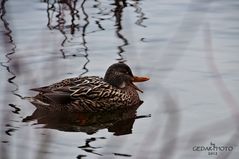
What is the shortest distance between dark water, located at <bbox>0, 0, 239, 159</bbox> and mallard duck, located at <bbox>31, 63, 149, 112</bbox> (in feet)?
0.65

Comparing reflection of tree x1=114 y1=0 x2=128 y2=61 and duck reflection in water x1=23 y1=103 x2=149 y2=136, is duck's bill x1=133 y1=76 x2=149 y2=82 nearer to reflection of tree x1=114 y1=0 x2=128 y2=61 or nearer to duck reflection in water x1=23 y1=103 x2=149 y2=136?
duck reflection in water x1=23 y1=103 x2=149 y2=136

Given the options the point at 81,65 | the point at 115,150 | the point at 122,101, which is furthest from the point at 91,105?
the point at 115,150

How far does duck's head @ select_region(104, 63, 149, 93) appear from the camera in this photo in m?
10.3

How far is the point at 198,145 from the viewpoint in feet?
26.6

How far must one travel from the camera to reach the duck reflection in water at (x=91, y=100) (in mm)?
9797

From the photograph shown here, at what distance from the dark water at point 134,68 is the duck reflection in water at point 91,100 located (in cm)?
10

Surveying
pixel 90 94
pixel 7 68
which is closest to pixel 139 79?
pixel 90 94

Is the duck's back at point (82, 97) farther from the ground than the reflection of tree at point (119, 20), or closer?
closer

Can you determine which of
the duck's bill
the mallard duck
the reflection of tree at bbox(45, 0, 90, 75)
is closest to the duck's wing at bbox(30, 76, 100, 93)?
the mallard duck

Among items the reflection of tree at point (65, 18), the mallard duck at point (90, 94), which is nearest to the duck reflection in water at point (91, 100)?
the mallard duck at point (90, 94)

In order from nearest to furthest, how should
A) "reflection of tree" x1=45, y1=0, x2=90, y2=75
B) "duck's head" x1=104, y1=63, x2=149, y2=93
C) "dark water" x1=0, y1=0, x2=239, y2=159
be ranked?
"dark water" x1=0, y1=0, x2=239, y2=159 → "duck's head" x1=104, y1=63, x2=149, y2=93 → "reflection of tree" x1=45, y1=0, x2=90, y2=75

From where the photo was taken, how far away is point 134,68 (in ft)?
36.2

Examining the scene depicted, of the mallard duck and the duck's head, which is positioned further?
the duck's head

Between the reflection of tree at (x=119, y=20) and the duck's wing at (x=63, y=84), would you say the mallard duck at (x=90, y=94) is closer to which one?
the duck's wing at (x=63, y=84)
